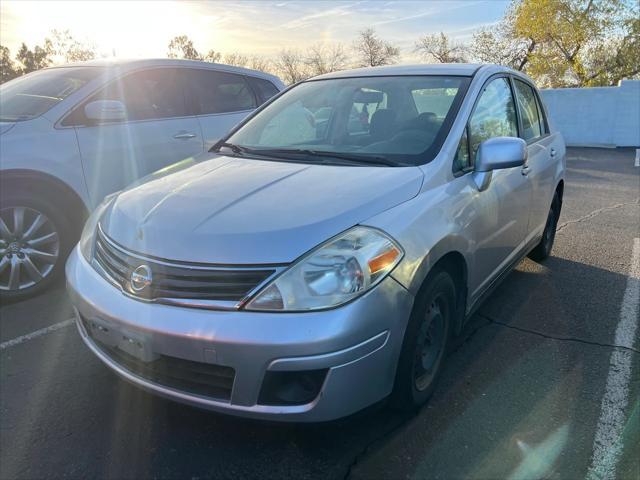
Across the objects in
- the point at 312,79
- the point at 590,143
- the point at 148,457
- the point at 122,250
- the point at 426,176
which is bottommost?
the point at 590,143

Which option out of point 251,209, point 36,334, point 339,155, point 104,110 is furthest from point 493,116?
point 36,334

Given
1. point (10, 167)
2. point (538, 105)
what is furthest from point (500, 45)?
point (10, 167)

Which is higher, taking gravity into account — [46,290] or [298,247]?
[298,247]

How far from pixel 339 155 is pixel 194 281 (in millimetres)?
1269

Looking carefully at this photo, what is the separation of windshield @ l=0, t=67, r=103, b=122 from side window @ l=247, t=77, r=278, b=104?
1814 millimetres

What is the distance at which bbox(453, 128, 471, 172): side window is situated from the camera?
9.20 feet

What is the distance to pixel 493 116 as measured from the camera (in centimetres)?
343

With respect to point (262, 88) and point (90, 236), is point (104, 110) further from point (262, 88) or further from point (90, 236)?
point (262, 88)

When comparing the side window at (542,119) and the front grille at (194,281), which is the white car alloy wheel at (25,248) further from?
the side window at (542,119)

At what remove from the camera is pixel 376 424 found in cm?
246

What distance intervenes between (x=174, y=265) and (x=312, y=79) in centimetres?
243

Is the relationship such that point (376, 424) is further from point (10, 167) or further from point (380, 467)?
point (10, 167)

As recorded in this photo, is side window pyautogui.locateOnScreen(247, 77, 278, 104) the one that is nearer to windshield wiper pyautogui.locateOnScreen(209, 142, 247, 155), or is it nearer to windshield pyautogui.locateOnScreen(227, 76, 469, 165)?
windshield pyautogui.locateOnScreen(227, 76, 469, 165)

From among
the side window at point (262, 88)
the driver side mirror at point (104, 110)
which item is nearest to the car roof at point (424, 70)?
the driver side mirror at point (104, 110)
